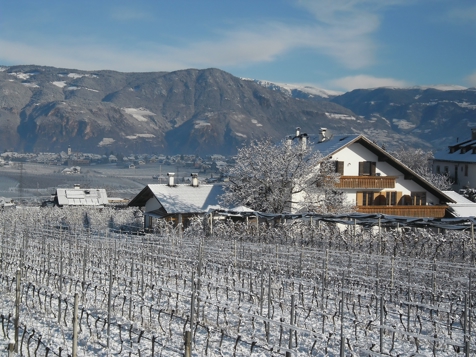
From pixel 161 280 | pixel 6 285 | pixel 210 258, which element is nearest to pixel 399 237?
pixel 210 258

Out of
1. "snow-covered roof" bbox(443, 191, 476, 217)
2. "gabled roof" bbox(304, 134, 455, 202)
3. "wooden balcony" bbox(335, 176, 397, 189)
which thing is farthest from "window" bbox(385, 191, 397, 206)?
"snow-covered roof" bbox(443, 191, 476, 217)

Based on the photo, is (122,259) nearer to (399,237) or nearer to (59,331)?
(59,331)

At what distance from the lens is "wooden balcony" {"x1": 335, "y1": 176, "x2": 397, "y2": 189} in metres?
35.7

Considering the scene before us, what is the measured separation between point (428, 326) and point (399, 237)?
954 centimetres

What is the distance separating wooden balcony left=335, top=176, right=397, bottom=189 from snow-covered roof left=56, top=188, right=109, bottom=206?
96.7 ft

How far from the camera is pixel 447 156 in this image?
58250 millimetres

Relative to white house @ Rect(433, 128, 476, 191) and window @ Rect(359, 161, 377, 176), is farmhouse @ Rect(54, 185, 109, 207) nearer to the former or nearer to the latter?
window @ Rect(359, 161, 377, 176)

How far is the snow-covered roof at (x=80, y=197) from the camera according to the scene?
56656 mm

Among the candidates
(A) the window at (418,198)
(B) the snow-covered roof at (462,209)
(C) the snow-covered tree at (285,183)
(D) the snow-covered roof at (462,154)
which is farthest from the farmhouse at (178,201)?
(D) the snow-covered roof at (462,154)

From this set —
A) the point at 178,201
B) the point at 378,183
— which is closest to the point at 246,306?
the point at 178,201

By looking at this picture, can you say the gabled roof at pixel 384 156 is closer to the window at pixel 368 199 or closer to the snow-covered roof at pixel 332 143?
the snow-covered roof at pixel 332 143

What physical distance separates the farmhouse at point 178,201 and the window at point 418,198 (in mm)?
12180

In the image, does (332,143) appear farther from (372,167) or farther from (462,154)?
(462,154)

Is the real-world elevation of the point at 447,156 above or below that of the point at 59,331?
above
